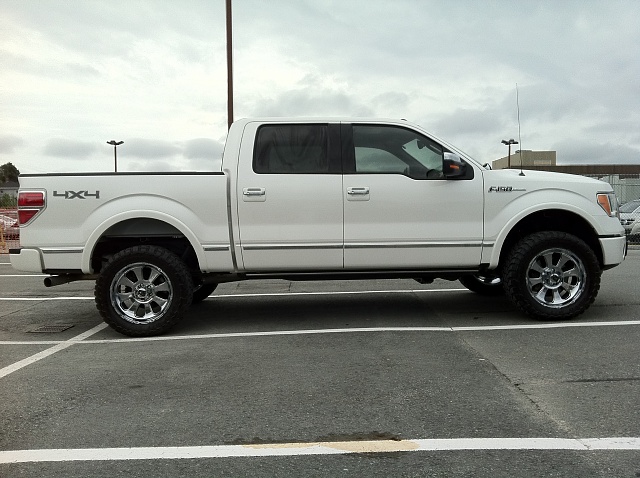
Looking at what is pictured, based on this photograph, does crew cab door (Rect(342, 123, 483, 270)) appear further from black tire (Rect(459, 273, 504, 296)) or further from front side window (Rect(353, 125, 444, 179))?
black tire (Rect(459, 273, 504, 296))

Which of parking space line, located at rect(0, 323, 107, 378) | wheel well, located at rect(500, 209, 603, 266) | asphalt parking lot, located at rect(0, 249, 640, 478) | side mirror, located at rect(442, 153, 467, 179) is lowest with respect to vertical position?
parking space line, located at rect(0, 323, 107, 378)

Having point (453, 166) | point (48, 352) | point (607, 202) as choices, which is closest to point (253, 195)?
point (453, 166)

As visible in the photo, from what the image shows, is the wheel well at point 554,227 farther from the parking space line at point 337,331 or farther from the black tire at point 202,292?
the black tire at point 202,292

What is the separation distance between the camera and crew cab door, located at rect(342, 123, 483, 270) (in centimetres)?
599

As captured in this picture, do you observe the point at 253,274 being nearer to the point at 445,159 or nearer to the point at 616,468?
the point at 445,159

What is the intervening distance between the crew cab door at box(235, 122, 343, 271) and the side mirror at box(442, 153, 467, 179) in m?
1.05

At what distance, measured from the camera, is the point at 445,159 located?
19.4ft

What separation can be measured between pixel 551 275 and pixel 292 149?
2.96 meters

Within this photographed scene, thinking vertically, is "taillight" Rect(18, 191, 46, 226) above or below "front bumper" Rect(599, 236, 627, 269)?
above

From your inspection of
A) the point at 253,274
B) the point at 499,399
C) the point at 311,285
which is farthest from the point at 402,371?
the point at 311,285

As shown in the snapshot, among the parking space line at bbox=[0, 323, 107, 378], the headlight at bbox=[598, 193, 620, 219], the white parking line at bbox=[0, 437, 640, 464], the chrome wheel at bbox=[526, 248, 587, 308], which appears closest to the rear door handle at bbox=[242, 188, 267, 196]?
the parking space line at bbox=[0, 323, 107, 378]

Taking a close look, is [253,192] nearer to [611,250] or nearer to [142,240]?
[142,240]

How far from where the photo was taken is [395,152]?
6.15 metres

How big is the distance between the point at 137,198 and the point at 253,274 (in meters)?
1.37
